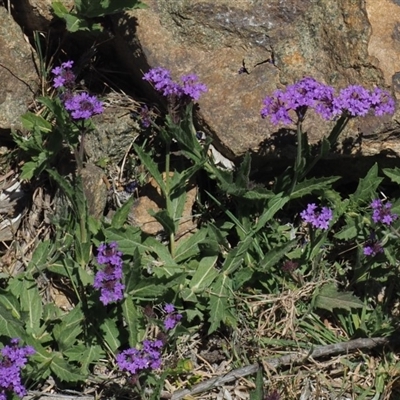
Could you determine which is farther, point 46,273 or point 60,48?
point 60,48

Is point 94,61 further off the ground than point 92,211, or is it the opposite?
point 94,61

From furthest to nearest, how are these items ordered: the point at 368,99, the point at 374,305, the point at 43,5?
the point at 43,5 → the point at 374,305 → the point at 368,99

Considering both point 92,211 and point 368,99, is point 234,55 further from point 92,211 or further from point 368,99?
point 92,211

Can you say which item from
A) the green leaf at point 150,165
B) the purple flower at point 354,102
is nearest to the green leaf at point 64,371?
the green leaf at point 150,165

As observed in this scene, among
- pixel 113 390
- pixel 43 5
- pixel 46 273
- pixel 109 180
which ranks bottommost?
pixel 113 390

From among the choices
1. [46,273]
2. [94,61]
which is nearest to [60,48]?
[94,61]

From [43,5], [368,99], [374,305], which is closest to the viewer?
[368,99]

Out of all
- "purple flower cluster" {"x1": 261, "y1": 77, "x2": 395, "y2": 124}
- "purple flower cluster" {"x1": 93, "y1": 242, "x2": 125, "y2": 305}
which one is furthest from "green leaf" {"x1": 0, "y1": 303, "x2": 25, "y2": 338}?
"purple flower cluster" {"x1": 261, "y1": 77, "x2": 395, "y2": 124}
